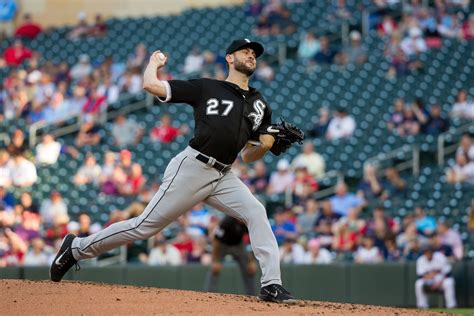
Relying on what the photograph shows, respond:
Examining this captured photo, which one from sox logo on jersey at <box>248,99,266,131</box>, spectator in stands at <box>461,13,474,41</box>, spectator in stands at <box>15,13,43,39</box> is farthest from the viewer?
spectator in stands at <box>15,13,43,39</box>

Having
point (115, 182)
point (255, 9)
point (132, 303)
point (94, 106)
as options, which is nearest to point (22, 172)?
point (115, 182)

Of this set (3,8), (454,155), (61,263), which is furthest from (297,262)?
(3,8)

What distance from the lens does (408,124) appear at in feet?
51.2

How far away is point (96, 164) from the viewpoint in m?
16.4

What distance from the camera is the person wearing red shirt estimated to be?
797 inches

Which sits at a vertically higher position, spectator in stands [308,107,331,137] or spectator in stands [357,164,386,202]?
spectator in stands [308,107,331,137]

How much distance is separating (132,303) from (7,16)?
16511 mm

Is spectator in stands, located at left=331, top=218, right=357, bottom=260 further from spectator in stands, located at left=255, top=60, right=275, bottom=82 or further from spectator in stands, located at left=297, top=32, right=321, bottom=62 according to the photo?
spectator in stands, located at left=297, top=32, right=321, bottom=62

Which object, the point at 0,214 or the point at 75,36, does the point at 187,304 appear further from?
the point at 75,36

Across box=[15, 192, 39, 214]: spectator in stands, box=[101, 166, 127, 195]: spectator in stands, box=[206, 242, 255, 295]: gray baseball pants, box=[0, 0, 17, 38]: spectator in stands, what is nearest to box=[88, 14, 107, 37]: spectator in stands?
box=[0, 0, 17, 38]: spectator in stands

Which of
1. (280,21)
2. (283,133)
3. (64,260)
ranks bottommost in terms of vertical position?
(64,260)

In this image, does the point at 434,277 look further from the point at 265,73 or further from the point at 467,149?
the point at 265,73

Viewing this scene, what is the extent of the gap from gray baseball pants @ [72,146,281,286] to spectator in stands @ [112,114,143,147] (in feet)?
31.9

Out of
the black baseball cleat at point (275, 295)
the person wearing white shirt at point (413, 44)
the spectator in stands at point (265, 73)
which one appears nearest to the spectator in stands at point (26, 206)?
the spectator in stands at point (265, 73)
